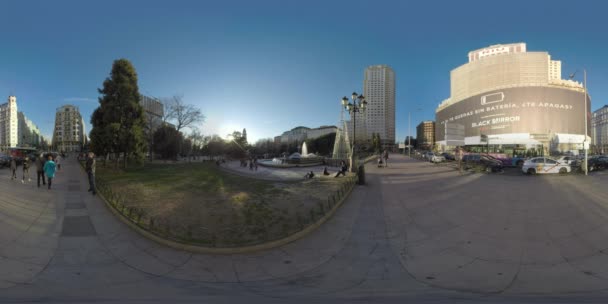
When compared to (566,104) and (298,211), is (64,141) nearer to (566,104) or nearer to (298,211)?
(298,211)

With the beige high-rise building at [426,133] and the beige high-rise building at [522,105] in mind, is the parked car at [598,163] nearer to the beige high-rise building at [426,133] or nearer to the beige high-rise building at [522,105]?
the beige high-rise building at [522,105]

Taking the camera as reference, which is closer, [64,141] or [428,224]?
[428,224]

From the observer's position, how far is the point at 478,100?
88.8 metres

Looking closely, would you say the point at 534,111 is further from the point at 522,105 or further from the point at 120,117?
the point at 120,117

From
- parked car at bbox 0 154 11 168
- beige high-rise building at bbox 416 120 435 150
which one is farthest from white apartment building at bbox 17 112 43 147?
beige high-rise building at bbox 416 120 435 150

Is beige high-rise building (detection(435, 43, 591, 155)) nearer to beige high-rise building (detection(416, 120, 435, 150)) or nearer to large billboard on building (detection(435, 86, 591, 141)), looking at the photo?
large billboard on building (detection(435, 86, 591, 141))

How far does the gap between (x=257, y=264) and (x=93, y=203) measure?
7602 millimetres

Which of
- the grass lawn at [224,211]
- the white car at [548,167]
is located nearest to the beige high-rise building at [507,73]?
the white car at [548,167]

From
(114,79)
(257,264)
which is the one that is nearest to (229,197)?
(257,264)

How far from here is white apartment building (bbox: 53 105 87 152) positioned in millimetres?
89938

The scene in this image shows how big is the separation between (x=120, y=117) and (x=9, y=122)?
103m

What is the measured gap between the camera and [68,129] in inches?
3718

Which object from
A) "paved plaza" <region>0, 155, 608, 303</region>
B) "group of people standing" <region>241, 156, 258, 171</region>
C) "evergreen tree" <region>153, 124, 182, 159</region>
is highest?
"evergreen tree" <region>153, 124, 182, 159</region>

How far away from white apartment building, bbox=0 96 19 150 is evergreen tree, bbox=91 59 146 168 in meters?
98.5
